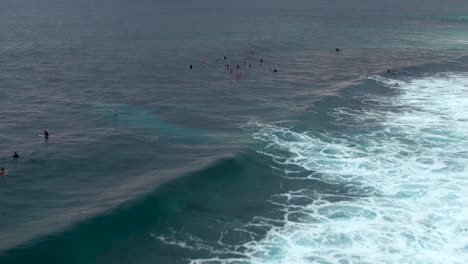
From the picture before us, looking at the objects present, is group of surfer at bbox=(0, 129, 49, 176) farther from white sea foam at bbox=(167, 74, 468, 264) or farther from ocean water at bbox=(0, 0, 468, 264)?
white sea foam at bbox=(167, 74, 468, 264)

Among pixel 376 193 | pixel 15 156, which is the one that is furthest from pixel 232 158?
pixel 15 156

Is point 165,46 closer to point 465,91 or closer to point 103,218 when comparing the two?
point 465,91

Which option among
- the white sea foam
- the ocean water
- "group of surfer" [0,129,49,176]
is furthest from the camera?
"group of surfer" [0,129,49,176]

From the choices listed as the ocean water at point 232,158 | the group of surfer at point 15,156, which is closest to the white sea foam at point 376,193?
the ocean water at point 232,158

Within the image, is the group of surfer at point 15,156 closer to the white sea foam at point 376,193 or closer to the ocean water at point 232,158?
the ocean water at point 232,158

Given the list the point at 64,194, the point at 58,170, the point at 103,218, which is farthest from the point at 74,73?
the point at 103,218

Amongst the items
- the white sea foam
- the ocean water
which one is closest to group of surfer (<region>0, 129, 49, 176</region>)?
the ocean water

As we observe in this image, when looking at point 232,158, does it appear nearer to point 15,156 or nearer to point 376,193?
point 376,193
